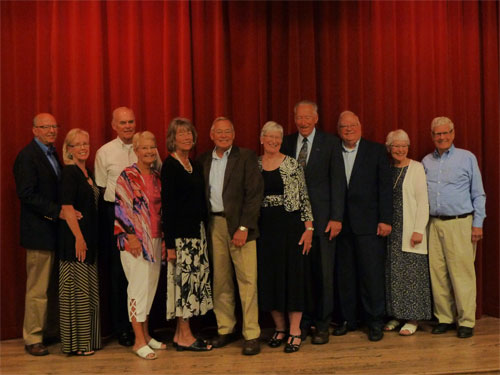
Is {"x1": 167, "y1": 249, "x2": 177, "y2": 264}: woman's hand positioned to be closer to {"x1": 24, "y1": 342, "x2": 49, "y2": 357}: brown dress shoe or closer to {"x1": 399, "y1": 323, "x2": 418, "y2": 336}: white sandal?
{"x1": 24, "y1": 342, "x2": 49, "y2": 357}: brown dress shoe

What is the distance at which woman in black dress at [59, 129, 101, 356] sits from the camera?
378 centimetres

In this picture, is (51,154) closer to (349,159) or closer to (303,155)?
(303,155)

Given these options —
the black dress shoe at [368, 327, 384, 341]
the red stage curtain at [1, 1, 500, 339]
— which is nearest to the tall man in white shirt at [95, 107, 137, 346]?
the red stage curtain at [1, 1, 500, 339]

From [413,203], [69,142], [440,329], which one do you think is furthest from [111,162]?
[440,329]

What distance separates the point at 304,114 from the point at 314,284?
1.29 meters

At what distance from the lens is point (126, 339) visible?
13.5ft

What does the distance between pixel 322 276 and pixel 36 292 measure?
211 cm

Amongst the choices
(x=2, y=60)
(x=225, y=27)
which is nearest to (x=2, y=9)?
(x=2, y=60)

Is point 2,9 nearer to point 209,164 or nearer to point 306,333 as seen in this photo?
point 209,164

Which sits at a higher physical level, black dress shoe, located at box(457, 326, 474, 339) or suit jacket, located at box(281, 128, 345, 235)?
suit jacket, located at box(281, 128, 345, 235)

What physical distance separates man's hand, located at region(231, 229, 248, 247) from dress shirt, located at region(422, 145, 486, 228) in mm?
1565

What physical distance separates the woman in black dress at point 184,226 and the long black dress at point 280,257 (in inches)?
16.7

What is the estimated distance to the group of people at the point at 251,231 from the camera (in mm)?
3771

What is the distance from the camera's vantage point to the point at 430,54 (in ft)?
15.8
